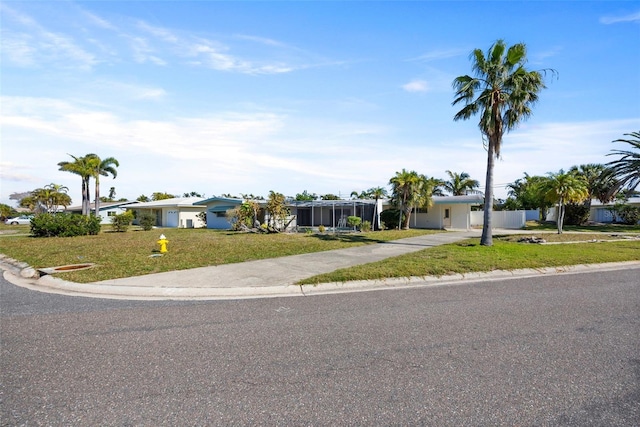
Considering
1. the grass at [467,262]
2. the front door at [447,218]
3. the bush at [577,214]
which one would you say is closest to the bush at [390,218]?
the front door at [447,218]

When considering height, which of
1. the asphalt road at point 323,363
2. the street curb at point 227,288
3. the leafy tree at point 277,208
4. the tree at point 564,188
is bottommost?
the street curb at point 227,288

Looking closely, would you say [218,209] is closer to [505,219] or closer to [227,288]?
[227,288]

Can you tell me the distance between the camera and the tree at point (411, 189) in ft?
83.9

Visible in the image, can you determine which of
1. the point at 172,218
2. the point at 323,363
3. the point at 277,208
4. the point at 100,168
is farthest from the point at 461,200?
the point at 100,168

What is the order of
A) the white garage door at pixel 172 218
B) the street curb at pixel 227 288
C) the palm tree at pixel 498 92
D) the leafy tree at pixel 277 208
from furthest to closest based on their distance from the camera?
the white garage door at pixel 172 218 < the leafy tree at pixel 277 208 < the palm tree at pixel 498 92 < the street curb at pixel 227 288

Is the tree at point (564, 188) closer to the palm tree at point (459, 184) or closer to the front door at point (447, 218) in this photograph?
the front door at point (447, 218)

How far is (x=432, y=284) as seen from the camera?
305 inches

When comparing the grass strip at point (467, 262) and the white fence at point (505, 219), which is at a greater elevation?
the white fence at point (505, 219)

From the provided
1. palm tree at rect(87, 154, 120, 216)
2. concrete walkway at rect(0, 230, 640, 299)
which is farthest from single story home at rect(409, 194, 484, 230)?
palm tree at rect(87, 154, 120, 216)

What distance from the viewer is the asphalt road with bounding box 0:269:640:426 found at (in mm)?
2744

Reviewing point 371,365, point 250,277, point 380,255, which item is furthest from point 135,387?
point 380,255

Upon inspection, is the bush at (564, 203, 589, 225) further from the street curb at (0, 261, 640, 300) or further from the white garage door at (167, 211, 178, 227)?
the white garage door at (167, 211, 178, 227)

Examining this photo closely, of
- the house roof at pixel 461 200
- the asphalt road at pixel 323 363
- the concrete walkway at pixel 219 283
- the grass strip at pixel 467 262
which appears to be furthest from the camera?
the house roof at pixel 461 200

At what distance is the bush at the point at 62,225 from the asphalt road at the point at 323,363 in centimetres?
1904
